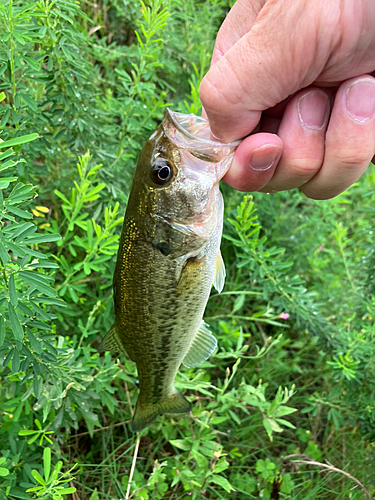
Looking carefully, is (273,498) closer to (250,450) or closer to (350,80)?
(250,450)

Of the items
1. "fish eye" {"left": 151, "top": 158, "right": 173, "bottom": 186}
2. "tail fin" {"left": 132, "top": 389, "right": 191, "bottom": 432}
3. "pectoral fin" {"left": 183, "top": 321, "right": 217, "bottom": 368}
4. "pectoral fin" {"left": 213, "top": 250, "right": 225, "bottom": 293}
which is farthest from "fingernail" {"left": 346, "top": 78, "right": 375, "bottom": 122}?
"tail fin" {"left": 132, "top": 389, "right": 191, "bottom": 432}

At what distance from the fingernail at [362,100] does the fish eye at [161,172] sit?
0.72 m

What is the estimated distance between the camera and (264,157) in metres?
1.63

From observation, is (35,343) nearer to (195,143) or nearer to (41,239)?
(41,239)

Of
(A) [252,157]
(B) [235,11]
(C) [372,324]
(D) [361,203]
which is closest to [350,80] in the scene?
(A) [252,157]

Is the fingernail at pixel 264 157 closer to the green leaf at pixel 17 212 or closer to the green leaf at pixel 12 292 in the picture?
the green leaf at pixel 17 212

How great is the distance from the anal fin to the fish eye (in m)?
0.75

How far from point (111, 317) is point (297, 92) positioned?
5.72 ft

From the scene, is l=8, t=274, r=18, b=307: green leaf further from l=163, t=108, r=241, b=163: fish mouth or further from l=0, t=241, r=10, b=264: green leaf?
l=163, t=108, r=241, b=163: fish mouth

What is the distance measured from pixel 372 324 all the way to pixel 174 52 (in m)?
2.68

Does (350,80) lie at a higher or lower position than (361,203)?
higher

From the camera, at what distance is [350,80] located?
1596 millimetres

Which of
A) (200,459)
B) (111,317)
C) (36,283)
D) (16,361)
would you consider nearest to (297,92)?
(36,283)

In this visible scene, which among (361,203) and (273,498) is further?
(361,203)
